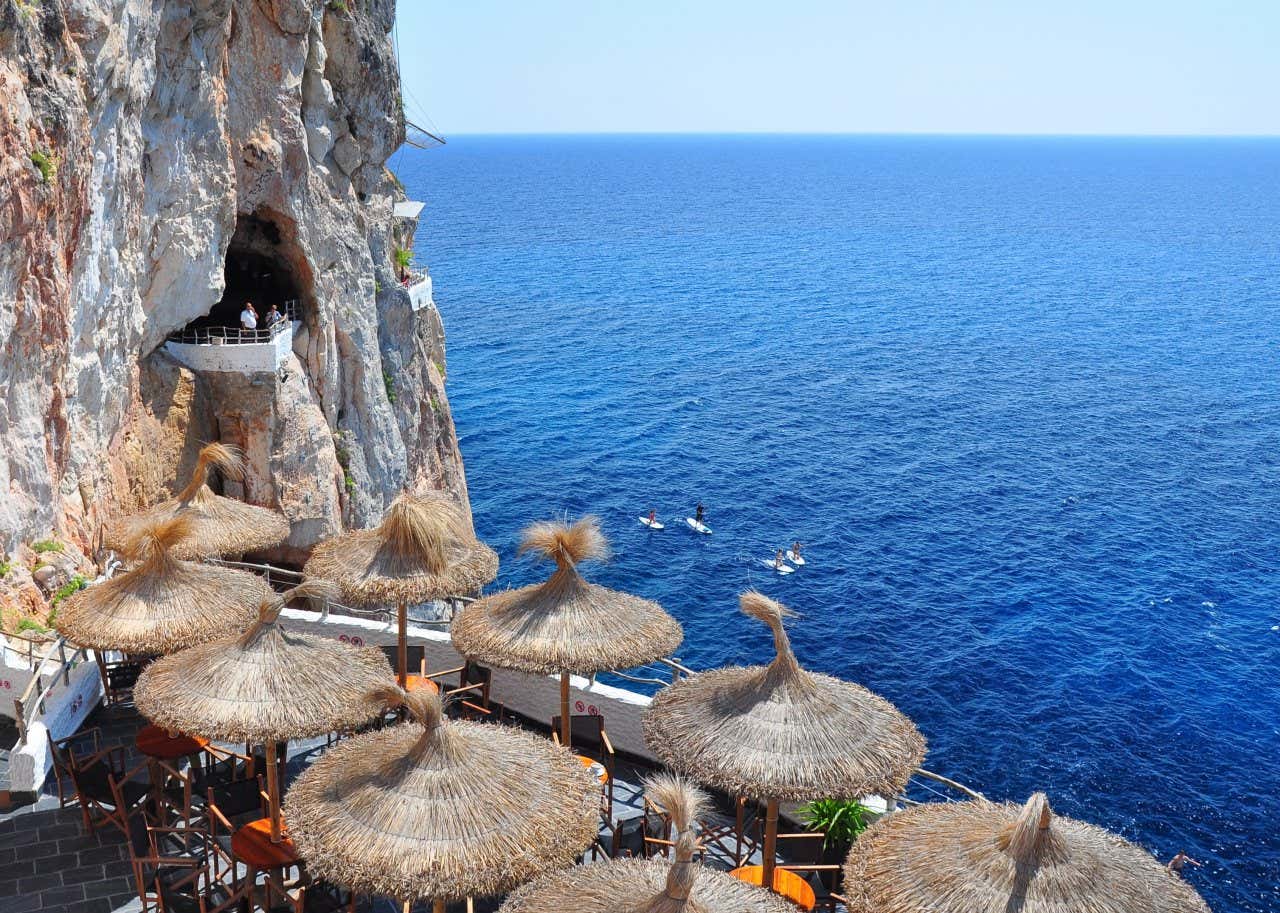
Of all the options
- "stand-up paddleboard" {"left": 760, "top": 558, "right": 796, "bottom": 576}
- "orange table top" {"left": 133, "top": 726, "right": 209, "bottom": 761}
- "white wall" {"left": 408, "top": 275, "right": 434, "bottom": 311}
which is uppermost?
"white wall" {"left": 408, "top": 275, "right": 434, "bottom": 311}

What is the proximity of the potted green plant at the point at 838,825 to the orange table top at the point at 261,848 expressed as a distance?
5.54m

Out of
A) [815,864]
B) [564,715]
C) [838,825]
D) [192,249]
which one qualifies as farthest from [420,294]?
[815,864]

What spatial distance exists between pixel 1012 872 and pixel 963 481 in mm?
45345

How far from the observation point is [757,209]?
172m

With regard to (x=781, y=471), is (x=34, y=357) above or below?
above

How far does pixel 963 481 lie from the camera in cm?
5256

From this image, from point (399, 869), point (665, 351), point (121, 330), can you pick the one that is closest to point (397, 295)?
point (121, 330)

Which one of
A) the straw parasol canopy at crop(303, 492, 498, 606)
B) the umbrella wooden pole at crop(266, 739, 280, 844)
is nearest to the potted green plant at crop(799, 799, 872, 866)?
the straw parasol canopy at crop(303, 492, 498, 606)

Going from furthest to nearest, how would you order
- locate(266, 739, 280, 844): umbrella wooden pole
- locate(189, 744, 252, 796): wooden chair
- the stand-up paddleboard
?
the stand-up paddleboard
locate(189, 744, 252, 796): wooden chair
locate(266, 739, 280, 844): umbrella wooden pole

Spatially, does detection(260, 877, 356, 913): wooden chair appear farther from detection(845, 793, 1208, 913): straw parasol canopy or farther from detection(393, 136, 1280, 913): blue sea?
detection(393, 136, 1280, 913): blue sea

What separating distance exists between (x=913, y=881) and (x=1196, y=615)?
113ft

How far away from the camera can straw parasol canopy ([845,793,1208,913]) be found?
8.74 metres

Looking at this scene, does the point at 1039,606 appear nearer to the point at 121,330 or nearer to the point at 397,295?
the point at 397,295

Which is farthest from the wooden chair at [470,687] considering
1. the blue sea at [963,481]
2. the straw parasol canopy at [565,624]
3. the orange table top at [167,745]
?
the blue sea at [963,481]
